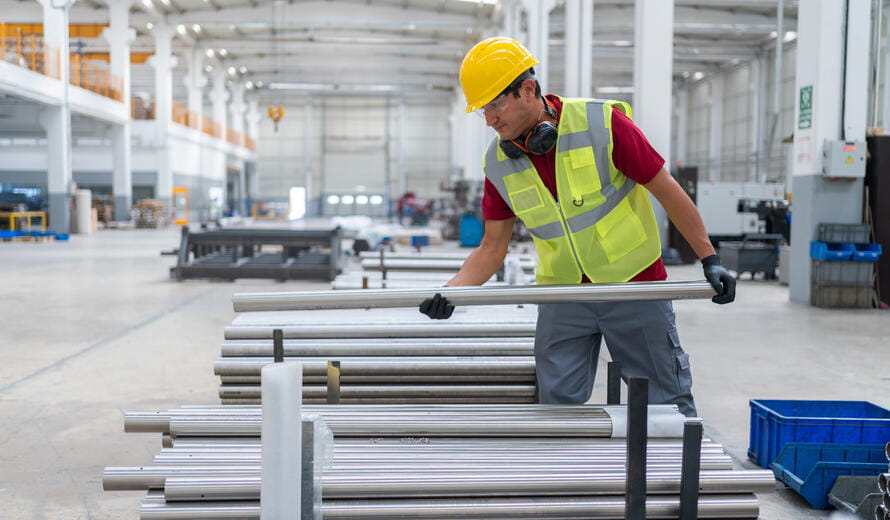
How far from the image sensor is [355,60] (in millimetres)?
34688

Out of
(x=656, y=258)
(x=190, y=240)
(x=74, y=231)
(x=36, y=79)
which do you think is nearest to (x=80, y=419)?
(x=656, y=258)

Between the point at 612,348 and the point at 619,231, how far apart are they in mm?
414

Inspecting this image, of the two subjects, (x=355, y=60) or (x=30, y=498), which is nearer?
(x=30, y=498)

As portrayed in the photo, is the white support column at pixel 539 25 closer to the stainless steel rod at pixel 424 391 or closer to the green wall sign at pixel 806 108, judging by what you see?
the green wall sign at pixel 806 108

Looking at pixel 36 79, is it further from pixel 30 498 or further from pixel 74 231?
pixel 30 498

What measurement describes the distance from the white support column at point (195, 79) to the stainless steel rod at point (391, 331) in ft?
105

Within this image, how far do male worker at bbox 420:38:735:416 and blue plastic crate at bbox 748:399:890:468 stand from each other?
1101 millimetres

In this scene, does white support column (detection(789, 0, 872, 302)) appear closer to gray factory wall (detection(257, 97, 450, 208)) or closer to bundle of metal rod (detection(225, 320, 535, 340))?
bundle of metal rod (detection(225, 320, 535, 340))

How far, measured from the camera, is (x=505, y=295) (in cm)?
222

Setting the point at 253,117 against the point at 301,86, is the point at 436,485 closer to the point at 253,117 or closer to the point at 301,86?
the point at 301,86

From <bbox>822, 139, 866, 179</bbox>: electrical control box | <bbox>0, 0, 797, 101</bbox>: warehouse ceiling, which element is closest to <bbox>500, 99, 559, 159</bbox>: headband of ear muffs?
<bbox>822, 139, 866, 179</bbox>: electrical control box

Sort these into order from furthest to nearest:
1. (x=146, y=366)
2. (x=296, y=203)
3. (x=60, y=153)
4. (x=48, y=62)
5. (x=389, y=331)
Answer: (x=296, y=203)
(x=60, y=153)
(x=48, y=62)
(x=146, y=366)
(x=389, y=331)

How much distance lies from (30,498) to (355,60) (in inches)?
1301

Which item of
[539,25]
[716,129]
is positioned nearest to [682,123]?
[716,129]
